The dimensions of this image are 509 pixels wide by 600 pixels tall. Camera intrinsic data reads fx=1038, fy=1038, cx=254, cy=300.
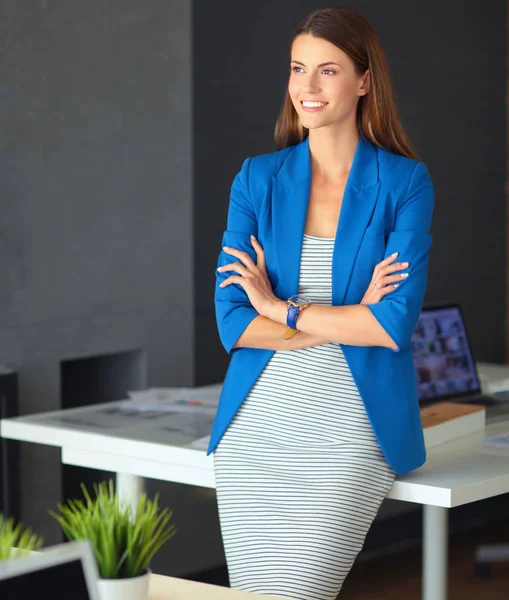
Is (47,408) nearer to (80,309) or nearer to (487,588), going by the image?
(80,309)

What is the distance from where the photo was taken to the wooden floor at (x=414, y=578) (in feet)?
12.9

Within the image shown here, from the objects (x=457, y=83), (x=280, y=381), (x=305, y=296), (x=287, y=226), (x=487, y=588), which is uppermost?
(x=457, y=83)

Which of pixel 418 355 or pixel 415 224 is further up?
pixel 415 224

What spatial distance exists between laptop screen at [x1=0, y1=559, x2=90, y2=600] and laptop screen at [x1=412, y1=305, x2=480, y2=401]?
1994 mm

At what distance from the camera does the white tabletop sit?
2172mm

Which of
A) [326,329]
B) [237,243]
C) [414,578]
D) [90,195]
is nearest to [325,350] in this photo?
[326,329]

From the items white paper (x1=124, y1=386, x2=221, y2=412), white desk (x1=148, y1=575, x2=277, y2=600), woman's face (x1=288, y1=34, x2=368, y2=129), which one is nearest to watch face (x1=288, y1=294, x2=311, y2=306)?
woman's face (x1=288, y1=34, x2=368, y2=129)

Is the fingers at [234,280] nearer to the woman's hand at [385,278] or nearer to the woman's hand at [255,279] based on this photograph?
the woman's hand at [255,279]

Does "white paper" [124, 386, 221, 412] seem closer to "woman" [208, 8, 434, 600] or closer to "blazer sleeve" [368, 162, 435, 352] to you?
"woman" [208, 8, 434, 600]

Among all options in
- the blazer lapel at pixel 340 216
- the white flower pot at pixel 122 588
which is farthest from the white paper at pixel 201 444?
the white flower pot at pixel 122 588

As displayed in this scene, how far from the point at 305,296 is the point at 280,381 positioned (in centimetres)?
19

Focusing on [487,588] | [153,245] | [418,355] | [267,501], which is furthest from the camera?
[487,588]

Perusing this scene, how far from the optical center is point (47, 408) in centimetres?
321

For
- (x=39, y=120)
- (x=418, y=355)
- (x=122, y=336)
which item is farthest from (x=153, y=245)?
(x=418, y=355)
